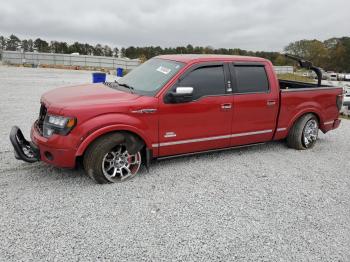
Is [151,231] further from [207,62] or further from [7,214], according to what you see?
[207,62]

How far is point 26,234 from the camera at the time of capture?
124 inches

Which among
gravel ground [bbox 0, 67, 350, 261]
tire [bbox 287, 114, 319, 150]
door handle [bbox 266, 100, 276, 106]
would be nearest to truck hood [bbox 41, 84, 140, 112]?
gravel ground [bbox 0, 67, 350, 261]

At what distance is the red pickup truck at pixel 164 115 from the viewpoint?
13.5 feet

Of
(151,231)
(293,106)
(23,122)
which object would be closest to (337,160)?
(293,106)

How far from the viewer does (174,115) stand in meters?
4.68

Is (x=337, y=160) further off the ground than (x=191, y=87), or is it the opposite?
(x=191, y=87)

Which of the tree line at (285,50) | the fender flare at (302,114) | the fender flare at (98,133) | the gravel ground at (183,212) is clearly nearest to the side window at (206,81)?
the fender flare at (98,133)

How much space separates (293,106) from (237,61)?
1535 mm

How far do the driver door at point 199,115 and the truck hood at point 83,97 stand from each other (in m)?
0.64

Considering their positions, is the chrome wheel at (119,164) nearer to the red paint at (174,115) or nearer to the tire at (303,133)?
the red paint at (174,115)

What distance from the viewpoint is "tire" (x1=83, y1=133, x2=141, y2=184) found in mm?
4176

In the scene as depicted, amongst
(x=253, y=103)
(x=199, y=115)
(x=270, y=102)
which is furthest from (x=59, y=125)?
(x=270, y=102)

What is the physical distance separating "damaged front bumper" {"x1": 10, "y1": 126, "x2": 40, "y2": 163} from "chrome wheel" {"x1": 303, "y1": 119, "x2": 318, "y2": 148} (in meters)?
5.04

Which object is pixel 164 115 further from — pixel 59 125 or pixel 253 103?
pixel 253 103
